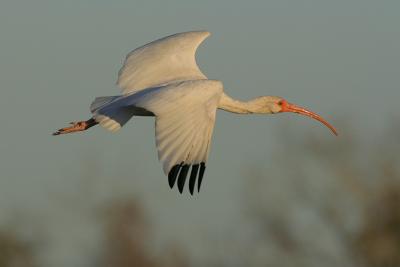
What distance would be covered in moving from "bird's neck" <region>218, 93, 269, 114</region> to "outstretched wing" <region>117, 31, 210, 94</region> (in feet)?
1.69

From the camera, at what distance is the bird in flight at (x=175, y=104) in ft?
100

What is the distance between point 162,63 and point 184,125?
400 cm

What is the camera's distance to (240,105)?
1374 inches

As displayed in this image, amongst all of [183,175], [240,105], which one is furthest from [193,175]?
[240,105]

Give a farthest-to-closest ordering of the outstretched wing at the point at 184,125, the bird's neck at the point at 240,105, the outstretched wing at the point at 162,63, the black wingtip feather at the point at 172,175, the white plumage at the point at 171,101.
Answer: the bird's neck at the point at 240,105
the outstretched wing at the point at 162,63
the white plumage at the point at 171,101
the outstretched wing at the point at 184,125
the black wingtip feather at the point at 172,175

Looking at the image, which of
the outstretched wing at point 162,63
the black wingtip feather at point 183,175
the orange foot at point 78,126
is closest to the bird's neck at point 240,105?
the outstretched wing at point 162,63

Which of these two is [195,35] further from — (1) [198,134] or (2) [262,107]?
(1) [198,134]

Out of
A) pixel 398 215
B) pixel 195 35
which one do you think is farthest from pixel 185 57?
pixel 398 215

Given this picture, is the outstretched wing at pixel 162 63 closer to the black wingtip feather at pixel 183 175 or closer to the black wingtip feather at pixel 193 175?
the black wingtip feather at pixel 193 175

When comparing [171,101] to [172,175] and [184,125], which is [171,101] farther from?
[172,175]

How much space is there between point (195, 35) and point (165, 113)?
16.4 ft

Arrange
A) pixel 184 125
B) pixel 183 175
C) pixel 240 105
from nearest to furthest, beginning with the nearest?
1. pixel 183 175
2. pixel 184 125
3. pixel 240 105

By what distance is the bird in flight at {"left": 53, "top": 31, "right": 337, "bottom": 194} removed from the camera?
30.6 metres

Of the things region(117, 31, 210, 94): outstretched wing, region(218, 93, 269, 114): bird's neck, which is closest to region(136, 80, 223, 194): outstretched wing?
region(117, 31, 210, 94): outstretched wing
